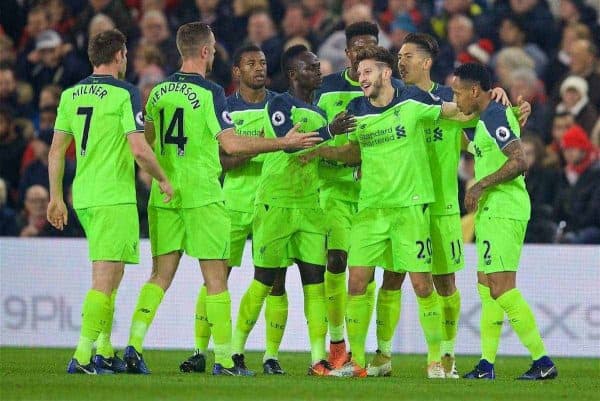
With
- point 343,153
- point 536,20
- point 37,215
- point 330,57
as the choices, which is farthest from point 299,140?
point 536,20

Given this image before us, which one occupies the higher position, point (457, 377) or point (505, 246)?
point (505, 246)

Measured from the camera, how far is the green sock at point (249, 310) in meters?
10.7

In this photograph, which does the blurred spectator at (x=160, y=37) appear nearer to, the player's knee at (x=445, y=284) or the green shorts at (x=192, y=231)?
the green shorts at (x=192, y=231)

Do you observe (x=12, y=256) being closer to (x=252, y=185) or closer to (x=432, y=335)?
(x=252, y=185)

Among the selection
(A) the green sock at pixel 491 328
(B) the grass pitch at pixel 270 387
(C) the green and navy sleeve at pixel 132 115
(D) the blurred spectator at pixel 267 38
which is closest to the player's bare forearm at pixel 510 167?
(A) the green sock at pixel 491 328

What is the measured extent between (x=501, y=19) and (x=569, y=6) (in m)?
0.87

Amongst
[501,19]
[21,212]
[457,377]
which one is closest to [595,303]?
[457,377]

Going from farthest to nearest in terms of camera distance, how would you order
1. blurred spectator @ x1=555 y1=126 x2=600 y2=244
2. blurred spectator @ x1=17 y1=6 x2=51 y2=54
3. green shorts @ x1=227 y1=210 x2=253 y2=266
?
blurred spectator @ x1=17 y1=6 x2=51 y2=54 → blurred spectator @ x1=555 y1=126 x2=600 y2=244 → green shorts @ x1=227 y1=210 x2=253 y2=266

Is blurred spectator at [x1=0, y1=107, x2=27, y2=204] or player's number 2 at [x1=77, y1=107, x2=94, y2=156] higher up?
player's number 2 at [x1=77, y1=107, x2=94, y2=156]

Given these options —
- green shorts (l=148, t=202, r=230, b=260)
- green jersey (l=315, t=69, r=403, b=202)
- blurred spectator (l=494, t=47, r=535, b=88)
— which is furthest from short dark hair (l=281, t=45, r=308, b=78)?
blurred spectator (l=494, t=47, r=535, b=88)

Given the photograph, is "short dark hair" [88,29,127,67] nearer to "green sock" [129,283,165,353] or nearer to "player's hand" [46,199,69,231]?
"player's hand" [46,199,69,231]

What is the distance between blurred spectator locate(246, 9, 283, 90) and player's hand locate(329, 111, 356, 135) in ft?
21.8

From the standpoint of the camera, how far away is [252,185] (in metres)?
11.2

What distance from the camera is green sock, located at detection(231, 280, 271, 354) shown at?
420 inches
